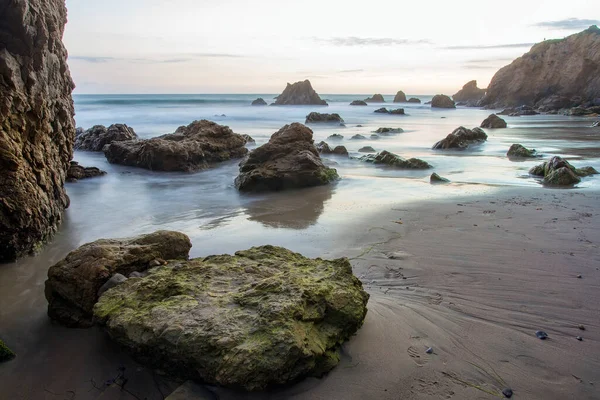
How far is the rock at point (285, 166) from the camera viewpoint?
8953 mm

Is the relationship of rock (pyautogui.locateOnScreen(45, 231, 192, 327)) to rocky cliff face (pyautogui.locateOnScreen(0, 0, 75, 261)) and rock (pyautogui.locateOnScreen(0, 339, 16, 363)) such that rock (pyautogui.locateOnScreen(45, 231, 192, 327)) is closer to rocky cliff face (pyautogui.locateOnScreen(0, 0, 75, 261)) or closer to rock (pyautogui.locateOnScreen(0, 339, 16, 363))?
rock (pyautogui.locateOnScreen(0, 339, 16, 363))

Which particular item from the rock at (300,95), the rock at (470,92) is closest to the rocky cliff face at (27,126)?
the rock at (300,95)

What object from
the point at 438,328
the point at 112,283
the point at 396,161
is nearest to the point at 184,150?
the point at 396,161

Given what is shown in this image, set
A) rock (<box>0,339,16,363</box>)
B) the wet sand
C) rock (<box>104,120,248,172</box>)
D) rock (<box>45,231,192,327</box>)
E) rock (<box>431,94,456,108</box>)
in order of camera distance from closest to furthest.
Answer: the wet sand → rock (<box>0,339,16,363</box>) → rock (<box>45,231,192,327</box>) → rock (<box>104,120,248,172</box>) → rock (<box>431,94,456,108</box>)

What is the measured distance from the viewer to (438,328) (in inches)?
128

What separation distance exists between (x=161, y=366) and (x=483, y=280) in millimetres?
2885

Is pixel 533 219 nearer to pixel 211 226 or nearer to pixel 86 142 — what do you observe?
pixel 211 226

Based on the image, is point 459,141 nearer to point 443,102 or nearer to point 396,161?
point 396,161

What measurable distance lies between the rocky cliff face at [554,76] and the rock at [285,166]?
42978 mm

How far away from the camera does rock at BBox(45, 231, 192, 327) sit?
3.44 meters

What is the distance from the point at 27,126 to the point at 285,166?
502 cm

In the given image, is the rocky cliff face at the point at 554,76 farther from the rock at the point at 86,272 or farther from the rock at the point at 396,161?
the rock at the point at 86,272

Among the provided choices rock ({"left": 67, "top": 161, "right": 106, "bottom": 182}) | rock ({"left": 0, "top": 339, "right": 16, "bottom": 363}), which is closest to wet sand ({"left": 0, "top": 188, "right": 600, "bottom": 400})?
rock ({"left": 0, "top": 339, "right": 16, "bottom": 363})

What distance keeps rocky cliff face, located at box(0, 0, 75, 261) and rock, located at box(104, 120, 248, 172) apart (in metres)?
5.34
